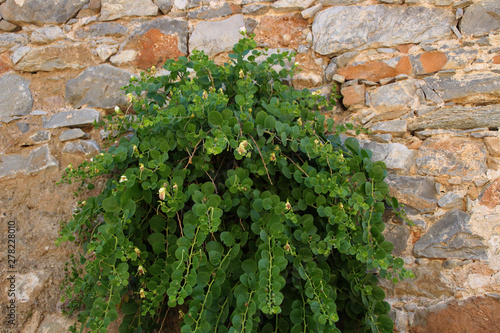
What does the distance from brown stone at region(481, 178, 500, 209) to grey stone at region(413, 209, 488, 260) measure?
3.5 inches

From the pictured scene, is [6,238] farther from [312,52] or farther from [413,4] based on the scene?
[413,4]

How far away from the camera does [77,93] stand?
174cm

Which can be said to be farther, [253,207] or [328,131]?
[328,131]

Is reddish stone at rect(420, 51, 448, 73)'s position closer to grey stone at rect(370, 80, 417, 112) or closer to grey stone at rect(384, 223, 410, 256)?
grey stone at rect(370, 80, 417, 112)

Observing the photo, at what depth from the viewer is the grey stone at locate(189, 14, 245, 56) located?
68.7 inches

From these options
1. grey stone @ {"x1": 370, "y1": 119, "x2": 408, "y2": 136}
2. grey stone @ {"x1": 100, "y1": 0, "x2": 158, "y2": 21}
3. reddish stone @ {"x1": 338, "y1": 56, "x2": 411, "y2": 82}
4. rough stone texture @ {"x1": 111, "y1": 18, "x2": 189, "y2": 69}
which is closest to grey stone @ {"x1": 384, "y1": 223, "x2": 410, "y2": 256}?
grey stone @ {"x1": 370, "y1": 119, "x2": 408, "y2": 136}

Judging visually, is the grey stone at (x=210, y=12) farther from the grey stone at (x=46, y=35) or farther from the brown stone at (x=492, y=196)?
the brown stone at (x=492, y=196)

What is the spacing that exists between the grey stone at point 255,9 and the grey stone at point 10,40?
1134mm

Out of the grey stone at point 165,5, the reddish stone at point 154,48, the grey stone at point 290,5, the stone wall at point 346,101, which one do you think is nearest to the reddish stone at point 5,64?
the stone wall at point 346,101

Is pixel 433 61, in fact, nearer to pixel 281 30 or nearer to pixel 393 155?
pixel 393 155

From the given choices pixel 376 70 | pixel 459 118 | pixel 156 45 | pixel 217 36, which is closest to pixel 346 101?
pixel 376 70

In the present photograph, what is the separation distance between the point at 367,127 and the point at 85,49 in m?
1.44

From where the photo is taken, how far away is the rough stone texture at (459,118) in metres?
1.42

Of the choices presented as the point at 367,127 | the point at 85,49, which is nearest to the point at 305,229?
the point at 367,127
